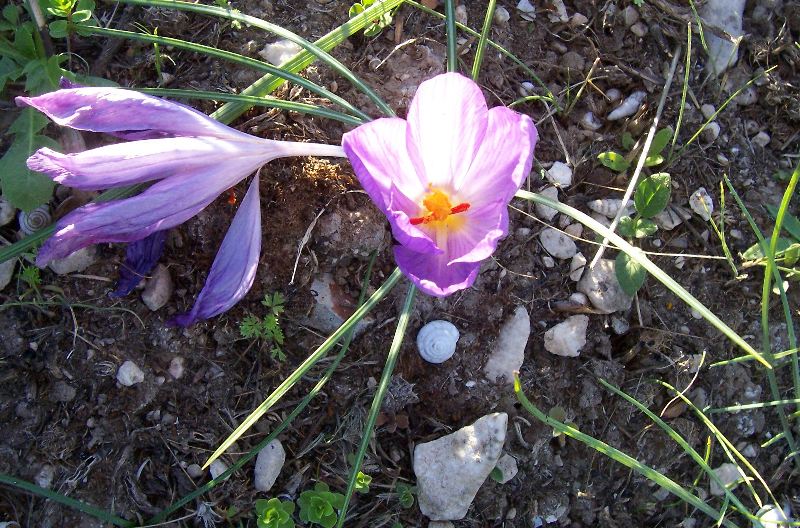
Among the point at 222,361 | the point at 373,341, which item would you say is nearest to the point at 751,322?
the point at 373,341

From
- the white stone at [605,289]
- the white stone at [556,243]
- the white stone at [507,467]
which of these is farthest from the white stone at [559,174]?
the white stone at [507,467]

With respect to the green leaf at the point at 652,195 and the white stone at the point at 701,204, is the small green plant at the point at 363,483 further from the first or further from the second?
the white stone at the point at 701,204

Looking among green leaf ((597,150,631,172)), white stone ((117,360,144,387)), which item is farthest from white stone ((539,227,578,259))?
white stone ((117,360,144,387))

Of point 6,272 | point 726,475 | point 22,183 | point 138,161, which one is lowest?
point 726,475

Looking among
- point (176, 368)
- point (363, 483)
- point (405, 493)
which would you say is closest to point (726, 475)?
point (405, 493)

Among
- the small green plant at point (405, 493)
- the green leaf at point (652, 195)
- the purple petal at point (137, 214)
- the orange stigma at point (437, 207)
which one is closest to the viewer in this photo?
the purple petal at point (137, 214)

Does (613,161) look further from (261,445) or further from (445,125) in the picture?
(261,445)

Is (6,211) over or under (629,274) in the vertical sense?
over
